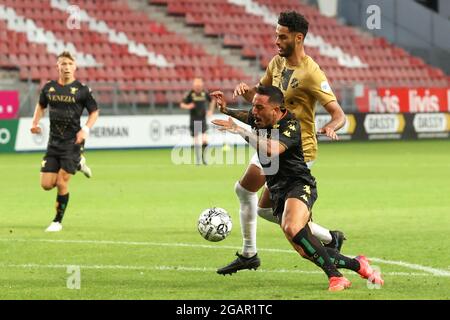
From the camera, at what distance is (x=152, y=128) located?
111ft

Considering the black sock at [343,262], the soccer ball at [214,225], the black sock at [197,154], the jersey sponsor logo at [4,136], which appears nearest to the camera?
the black sock at [343,262]

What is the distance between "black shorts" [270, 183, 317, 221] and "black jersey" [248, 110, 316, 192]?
0.03 metres

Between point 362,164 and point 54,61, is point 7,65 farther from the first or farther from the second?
point 362,164

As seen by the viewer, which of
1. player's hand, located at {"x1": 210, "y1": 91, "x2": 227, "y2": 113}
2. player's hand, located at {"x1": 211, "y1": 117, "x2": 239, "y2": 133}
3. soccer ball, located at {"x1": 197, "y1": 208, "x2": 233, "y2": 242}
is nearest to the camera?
player's hand, located at {"x1": 211, "y1": 117, "x2": 239, "y2": 133}

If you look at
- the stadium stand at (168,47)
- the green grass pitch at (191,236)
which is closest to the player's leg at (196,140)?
the green grass pitch at (191,236)

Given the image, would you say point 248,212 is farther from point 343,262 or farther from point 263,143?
point 263,143

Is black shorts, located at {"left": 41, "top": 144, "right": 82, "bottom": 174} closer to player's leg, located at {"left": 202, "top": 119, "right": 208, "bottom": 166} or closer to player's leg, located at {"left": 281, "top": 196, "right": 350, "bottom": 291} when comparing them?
player's leg, located at {"left": 281, "top": 196, "right": 350, "bottom": 291}

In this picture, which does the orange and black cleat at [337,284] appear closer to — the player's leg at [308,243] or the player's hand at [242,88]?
the player's leg at [308,243]

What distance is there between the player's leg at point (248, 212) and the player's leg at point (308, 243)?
1.00 meters

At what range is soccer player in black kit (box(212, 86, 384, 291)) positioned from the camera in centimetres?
877

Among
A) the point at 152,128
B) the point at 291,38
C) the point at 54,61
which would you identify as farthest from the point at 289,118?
the point at 54,61

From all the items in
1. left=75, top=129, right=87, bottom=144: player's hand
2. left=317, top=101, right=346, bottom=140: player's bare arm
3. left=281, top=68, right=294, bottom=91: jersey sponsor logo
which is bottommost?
left=75, top=129, right=87, bottom=144: player's hand

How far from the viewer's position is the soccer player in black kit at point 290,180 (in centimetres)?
877

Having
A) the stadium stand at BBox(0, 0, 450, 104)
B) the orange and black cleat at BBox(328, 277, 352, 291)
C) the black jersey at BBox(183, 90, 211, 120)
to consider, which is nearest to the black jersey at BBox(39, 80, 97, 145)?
the orange and black cleat at BBox(328, 277, 352, 291)
